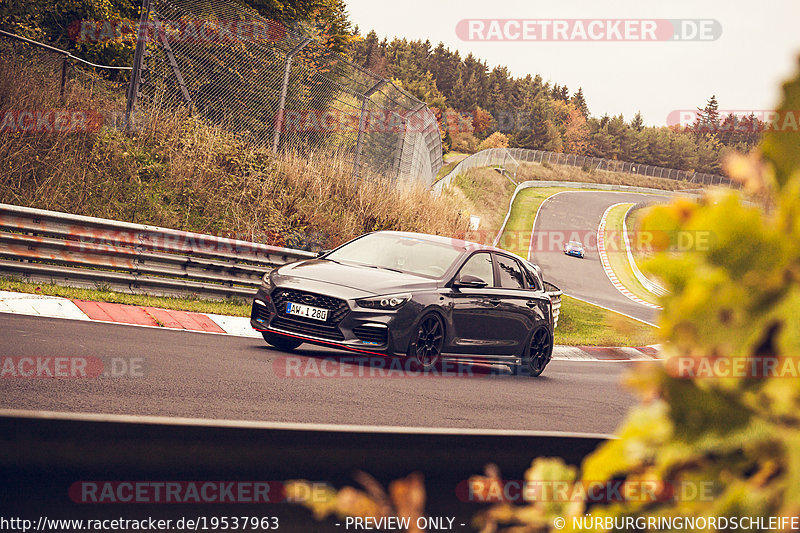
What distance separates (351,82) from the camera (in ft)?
59.1

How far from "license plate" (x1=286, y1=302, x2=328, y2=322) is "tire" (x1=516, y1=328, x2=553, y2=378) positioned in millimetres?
3429

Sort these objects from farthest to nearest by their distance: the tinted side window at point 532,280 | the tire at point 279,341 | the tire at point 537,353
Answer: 1. the tinted side window at point 532,280
2. the tire at point 537,353
3. the tire at point 279,341

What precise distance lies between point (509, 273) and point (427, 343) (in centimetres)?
224

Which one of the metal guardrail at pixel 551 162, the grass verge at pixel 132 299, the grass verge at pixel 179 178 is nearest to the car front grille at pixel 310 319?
the grass verge at pixel 132 299

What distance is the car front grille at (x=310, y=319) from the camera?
356 inches

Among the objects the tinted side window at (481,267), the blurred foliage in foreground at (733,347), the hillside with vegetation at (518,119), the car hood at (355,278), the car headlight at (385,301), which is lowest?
the car headlight at (385,301)

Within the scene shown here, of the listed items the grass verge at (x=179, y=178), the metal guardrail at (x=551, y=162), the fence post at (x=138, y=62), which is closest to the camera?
the grass verge at (x=179, y=178)

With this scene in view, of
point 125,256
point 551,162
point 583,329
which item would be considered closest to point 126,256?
point 125,256

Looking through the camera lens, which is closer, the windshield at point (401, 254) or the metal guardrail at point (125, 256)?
the windshield at point (401, 254)

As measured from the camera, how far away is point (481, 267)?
1103cm

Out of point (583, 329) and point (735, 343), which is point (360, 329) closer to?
point (735, 343)

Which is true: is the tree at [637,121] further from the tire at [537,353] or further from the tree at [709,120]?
the tire at [537,353]

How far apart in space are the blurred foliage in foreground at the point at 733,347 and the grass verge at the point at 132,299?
11000mm

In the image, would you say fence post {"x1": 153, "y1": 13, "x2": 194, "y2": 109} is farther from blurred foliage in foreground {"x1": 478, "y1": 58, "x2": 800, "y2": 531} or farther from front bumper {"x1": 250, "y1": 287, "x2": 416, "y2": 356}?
blurred foliage in foreground {"x1": 478, "y1": 58, "x2": 800, "y2": 531}
